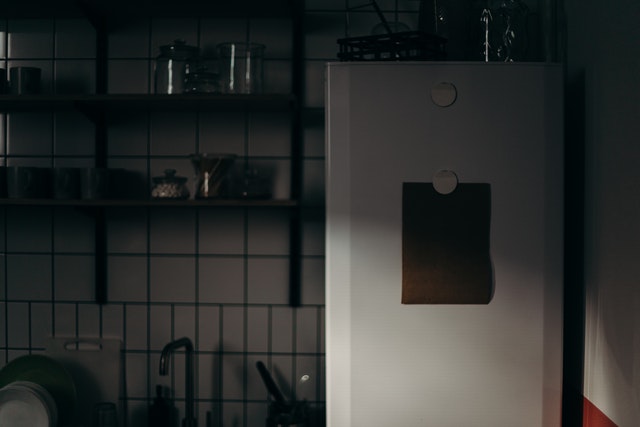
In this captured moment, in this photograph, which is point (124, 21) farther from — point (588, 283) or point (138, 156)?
point (588, 283)

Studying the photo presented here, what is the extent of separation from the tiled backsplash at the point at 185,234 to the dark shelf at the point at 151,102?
0.09 metres

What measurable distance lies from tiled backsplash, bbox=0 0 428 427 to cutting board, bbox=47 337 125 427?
39 mm

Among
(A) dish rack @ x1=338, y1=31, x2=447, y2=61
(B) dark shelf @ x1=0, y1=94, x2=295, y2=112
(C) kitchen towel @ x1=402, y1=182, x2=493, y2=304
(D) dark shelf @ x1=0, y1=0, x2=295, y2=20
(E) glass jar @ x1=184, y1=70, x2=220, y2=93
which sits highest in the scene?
(D) dark shelf @ x1=0, y1=0, x2=295, y2=20

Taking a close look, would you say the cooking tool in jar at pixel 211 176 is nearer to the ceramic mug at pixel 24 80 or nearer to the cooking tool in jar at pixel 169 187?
the cooking tool in jar at pixel 169 187

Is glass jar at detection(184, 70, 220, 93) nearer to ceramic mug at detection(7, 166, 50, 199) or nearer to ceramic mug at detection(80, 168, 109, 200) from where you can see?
ceramic mug at detection(80, 168, 109, 200)

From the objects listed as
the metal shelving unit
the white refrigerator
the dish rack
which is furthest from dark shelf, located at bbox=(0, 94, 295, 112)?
the white refrigerator

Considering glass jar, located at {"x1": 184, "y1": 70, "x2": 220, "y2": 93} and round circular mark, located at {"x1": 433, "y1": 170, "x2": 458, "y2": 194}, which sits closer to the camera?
round circular mark, located at {"x1": 433, "y1": 170, "x2": 458, "y2": 194}

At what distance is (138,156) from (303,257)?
616 mm

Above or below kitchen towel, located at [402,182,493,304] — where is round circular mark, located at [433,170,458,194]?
above

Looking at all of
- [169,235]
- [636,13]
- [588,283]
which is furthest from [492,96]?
[169,235]

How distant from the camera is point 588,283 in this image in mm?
1736

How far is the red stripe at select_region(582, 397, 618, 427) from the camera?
5.20ft

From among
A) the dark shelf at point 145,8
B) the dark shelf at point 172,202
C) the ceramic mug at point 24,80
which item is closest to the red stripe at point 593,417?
the dark shelf at point 172,202

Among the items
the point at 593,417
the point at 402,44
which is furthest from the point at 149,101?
the point at 593,417
